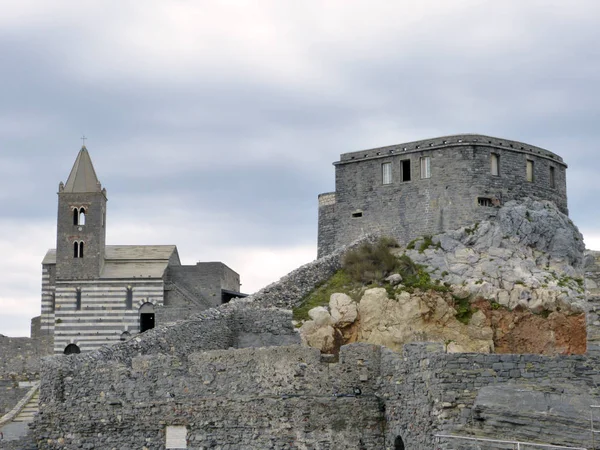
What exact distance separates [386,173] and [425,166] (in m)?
1.47

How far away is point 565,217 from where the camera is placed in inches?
1315

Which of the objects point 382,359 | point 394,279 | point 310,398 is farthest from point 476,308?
point 310,398

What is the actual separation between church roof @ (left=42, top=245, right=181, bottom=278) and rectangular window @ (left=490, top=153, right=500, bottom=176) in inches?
880

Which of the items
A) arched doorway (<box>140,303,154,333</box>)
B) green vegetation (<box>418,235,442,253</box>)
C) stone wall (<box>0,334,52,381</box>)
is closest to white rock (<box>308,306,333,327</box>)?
green vegetation (<box>418,235,442,253</box>)

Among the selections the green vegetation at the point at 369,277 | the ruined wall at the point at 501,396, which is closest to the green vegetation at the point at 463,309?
the green vegetation at the point at 369,277

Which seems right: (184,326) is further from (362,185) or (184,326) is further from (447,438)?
(447,438)

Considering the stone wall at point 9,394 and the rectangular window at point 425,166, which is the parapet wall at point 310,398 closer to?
the rectangular window at point 425,166

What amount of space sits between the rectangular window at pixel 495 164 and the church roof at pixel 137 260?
22.4 meters

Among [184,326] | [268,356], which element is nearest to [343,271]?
[184,326]

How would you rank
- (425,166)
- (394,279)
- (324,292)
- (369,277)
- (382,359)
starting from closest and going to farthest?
(382,359)
(394,279)
(369,277)
(324,292)
(425,166)

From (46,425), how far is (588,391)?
1356 cm

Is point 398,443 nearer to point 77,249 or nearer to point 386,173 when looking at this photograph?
point 386,173

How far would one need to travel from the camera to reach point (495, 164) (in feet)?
109

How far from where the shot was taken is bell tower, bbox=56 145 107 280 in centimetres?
5234
